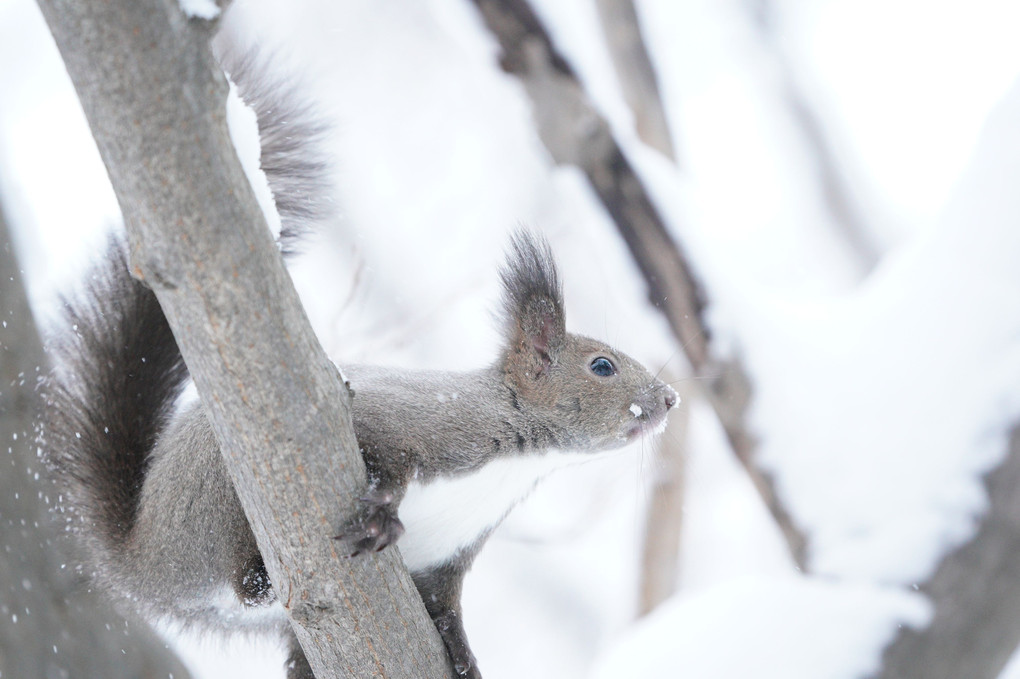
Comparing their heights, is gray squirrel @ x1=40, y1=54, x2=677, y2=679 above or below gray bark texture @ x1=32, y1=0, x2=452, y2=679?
below

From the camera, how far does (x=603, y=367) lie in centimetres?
A: 256

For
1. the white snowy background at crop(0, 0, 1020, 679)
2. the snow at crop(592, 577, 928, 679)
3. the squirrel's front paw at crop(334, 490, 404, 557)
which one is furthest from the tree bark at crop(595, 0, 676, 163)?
the squirrel's front paw at crop(334, 490, 404, 557)

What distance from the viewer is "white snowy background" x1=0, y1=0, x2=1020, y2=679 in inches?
101

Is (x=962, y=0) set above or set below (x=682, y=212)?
above

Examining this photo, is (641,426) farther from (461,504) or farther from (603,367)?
(461,504)

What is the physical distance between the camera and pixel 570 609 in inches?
257

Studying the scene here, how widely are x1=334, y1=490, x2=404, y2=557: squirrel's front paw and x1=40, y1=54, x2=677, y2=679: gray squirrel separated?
316mm

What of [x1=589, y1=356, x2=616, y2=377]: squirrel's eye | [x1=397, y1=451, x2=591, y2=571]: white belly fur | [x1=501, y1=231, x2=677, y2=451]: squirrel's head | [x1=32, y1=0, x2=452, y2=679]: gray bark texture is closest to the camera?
[x1=32, y1=0, x2=452, y2=679]: gray bark texture

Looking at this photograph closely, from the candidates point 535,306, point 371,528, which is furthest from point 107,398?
point 535,306

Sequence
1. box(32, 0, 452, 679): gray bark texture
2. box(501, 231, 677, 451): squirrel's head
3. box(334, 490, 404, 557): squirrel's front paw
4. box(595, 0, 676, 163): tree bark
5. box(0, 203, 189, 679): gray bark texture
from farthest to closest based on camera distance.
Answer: box(595, 0, 676, 163): tree bark < box(501, 231, 677, 451): squirrel's head < box(0, 203, 189, 679): gray bark texture < box(334, 490, 404, 557): squirrel's front paw < box(32, 0, 452, 679): gray bark texture

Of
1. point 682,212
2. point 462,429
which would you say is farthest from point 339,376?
point 682,212

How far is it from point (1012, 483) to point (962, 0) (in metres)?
3.35

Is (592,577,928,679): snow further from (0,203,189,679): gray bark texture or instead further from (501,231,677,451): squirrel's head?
(0,203,189,679): gray bark texture

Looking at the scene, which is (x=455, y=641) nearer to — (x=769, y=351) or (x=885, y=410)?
(x=769, y=351)
